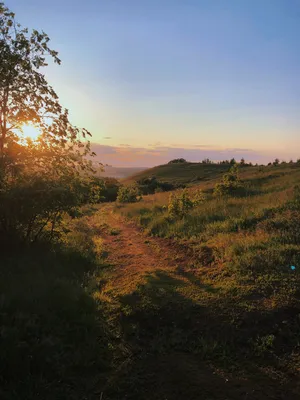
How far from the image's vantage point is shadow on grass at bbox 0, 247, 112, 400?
4.05 metres

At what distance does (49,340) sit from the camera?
183 inches

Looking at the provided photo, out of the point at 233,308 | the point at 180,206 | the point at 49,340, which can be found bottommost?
the point at 49,340

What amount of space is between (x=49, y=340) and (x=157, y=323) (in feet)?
6.34

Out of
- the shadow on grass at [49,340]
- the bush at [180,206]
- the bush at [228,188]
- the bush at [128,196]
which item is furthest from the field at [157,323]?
the bush at [128,196]

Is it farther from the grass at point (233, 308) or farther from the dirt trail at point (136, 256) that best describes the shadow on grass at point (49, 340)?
the dirt trail at point (136, 256)

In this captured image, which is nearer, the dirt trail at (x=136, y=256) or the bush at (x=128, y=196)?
the dirt trail at (x=136, y=256)

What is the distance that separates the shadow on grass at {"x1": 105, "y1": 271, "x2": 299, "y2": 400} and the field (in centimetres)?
2

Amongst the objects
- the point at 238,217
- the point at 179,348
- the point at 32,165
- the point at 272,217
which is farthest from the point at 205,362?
the point at 238,217

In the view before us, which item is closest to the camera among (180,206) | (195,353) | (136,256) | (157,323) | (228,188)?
(195,353)

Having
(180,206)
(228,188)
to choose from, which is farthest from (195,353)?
(228,188)

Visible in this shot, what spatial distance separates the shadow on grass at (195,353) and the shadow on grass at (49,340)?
A: 44 centimetres

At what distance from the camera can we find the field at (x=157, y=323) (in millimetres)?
4098

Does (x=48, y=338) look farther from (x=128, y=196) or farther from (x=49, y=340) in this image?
(x=128, y=196)

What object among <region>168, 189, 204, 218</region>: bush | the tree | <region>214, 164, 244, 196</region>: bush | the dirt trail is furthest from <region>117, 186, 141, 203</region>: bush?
the tree
